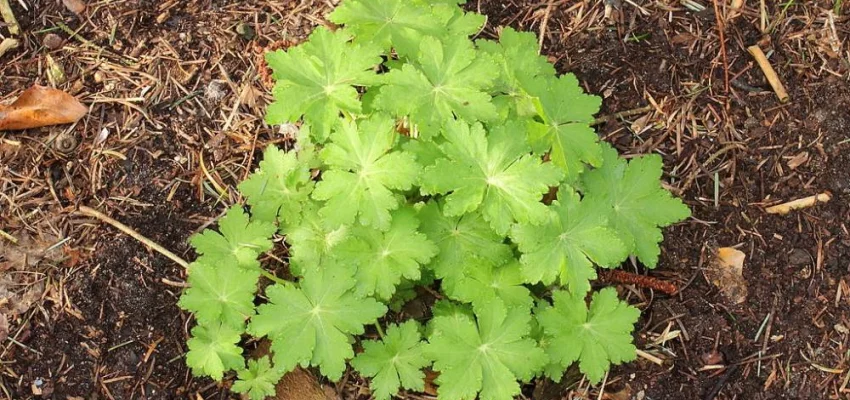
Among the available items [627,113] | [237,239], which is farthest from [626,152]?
[237,239]

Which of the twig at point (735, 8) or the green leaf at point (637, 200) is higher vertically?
the twig at point (735, 8)

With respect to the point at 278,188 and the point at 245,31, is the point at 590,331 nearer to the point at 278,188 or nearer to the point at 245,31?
the point at 278,188

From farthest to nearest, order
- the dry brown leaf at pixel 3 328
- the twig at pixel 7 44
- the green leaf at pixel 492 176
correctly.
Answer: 1. the twig at pixel 7 44
2. the dry brown leaf at pixel 3 328
3. the green leaf at pixel 492 176

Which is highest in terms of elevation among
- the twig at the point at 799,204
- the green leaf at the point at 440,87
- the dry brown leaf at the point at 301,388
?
the green leaf at the point at 440,87

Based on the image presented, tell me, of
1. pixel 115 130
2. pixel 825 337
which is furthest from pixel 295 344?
pixel 825 337

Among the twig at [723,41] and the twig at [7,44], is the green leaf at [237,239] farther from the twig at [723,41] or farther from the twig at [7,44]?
the twig at [723,41]

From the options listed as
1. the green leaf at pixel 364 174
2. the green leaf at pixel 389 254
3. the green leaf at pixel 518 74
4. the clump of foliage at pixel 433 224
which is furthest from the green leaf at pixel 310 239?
the green leaf at pixel 518 74
